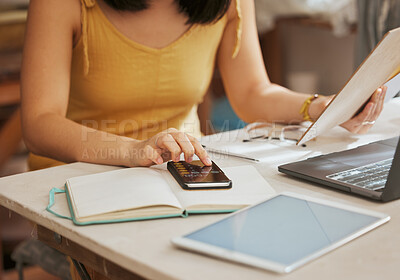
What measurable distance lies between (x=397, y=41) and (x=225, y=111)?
229 cm

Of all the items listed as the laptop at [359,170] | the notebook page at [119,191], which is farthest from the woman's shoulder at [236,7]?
the notebook page at [119,191]

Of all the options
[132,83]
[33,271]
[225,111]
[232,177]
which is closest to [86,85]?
[132,83]

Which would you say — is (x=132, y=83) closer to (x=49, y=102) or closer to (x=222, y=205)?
(x=49, y=102)

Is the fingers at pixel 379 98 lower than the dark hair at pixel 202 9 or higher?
lower

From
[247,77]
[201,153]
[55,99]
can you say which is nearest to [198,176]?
[201,153]

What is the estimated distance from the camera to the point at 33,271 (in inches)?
75.1

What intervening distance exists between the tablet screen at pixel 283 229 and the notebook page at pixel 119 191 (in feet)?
0.31

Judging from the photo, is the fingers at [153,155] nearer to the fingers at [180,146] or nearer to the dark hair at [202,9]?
the fingers at [180,146]

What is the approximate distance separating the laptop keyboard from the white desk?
0.10ft

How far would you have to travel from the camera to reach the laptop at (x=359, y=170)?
2.30 feet

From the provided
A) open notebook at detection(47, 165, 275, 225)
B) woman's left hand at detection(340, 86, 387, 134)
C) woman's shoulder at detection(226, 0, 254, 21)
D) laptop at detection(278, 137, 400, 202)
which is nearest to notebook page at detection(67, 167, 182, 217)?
open notebook at detection(47, 165, 275, 225)

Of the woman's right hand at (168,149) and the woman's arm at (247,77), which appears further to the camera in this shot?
the woman's arm at (247,77)

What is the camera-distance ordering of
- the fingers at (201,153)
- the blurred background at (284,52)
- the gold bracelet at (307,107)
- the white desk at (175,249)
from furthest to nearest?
1. the blurred background at (284,52)
2. the gold bracelet at (307,107)
3. the fingers at (201,153)
4. the white desk at (175,249)

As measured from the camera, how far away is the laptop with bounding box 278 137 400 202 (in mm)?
700
